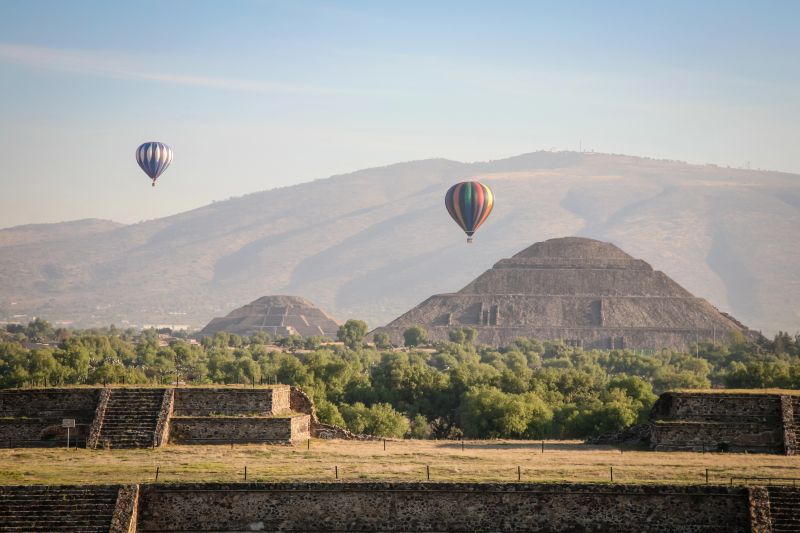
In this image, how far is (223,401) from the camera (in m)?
52.8

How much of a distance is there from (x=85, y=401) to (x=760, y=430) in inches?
929

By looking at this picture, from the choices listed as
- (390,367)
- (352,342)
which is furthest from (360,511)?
(352,342)

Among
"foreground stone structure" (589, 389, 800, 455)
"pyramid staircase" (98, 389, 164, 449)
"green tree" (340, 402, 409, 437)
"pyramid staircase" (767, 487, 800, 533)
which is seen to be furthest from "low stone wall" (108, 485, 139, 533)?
"green tree" (340, 402, 409, 437)

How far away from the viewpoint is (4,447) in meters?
51.4

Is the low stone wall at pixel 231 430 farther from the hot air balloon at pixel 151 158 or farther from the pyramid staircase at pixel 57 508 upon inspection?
the hot air balloon at pixel 151 158

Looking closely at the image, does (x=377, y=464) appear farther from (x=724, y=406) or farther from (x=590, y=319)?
(x=590, y=319)

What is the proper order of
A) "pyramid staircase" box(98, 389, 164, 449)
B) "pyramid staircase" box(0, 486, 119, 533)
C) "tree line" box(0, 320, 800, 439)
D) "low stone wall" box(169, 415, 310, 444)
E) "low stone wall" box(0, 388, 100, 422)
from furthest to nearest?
"tree line" box(0, 320, 800, 439) → "low stone wall" box(0, 388, 100, 422) → "low stone wall" box(169, 415, 310, 444) → "pyramid staircase" box(98, 389, 164, 449) → "pyramid staircase" box(0, 486, 119, 533)

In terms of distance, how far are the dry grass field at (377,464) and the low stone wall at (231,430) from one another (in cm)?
83

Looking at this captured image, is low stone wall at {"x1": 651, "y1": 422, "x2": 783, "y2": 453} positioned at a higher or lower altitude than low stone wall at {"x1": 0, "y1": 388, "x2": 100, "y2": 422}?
lower

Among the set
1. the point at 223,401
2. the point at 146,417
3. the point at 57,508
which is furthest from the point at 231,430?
the point at 57,508

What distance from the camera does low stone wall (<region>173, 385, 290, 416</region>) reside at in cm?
5253

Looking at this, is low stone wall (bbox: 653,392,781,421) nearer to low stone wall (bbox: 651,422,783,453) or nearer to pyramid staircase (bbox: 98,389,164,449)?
low stone wall (bbox: 651,422,783,453)

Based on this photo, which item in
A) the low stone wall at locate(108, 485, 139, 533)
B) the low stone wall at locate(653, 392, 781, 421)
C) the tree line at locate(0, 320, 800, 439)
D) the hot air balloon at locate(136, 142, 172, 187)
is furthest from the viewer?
the hot air balloon at locate(136, 142, 172, 187)

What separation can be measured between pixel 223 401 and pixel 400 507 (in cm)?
1309
